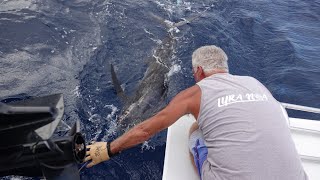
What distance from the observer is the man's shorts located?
301cm

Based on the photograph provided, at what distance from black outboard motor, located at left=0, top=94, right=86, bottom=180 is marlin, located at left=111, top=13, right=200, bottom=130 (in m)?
2.77

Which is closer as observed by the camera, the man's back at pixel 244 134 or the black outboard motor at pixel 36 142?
the black outboard motor at pixel 36 142

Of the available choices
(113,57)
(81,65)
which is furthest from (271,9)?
(81,65)

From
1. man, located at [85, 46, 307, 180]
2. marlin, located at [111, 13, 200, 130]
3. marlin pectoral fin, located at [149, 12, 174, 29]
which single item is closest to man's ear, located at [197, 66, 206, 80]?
man, located at [85, 46, 307, 180]

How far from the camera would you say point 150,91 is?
5.69m

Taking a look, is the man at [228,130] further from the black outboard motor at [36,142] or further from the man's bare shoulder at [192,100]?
the black outboard motor at [36,142]

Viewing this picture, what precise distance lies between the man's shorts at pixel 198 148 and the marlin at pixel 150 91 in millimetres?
1820

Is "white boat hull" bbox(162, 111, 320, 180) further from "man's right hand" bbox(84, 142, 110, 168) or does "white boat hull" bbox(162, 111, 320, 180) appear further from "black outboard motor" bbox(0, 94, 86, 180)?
"black outboard motor" bbox(0, 94, 86, 180)

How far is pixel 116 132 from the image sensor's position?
4883 millimetres

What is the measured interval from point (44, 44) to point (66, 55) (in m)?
0.55

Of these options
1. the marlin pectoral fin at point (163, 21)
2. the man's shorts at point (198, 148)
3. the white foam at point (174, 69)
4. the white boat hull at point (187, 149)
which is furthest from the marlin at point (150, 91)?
the man's shorts at point (198, 148)

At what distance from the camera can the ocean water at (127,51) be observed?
5.15 m

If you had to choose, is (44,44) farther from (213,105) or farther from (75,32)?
(213,105)

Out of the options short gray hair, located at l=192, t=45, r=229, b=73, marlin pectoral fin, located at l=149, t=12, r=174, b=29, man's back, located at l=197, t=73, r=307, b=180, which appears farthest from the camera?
marlin pectoral fin, located at l=149, t=12, r=174, b=29
